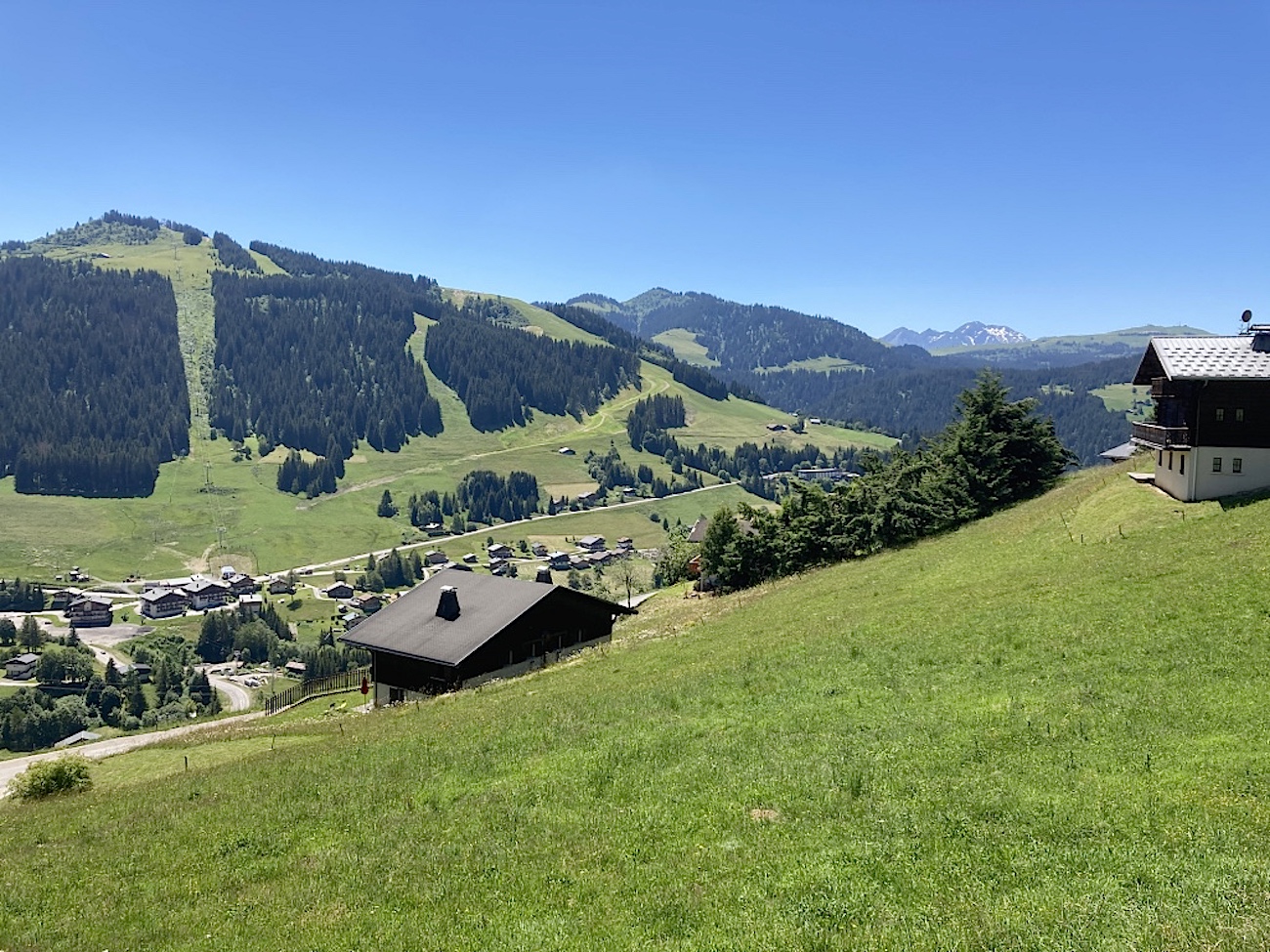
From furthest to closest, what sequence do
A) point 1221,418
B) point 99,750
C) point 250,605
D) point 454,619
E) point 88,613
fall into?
point 250,605
point 88,613
point 454,619
point 99,750
point 1221,418

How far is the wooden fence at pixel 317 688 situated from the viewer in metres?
57.1

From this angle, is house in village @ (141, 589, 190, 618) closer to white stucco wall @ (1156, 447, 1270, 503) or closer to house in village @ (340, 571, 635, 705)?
house in village @ (340, 571, 635, 705)

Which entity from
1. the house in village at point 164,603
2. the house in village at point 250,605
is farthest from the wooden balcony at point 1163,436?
the house in village at point 164,603

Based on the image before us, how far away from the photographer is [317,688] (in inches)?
2361

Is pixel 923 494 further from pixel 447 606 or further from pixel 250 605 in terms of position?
pixel 250 605

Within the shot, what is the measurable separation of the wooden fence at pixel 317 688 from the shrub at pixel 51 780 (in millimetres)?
27648

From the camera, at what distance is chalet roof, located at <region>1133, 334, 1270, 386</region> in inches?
1529

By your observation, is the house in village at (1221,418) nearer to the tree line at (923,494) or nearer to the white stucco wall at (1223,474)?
the white stucco wall at (1223,474)

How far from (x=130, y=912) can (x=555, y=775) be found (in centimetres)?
830

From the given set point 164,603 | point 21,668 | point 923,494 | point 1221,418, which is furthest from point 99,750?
point 164,603

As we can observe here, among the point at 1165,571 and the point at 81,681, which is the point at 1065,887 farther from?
the point at 81,681

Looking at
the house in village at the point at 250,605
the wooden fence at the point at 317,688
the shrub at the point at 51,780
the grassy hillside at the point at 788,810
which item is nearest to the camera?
the grassy hillside at the point at 788,810

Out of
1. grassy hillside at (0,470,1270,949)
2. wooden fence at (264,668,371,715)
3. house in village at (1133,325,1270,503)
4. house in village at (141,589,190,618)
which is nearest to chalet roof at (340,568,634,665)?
wooden fence at (264,668,371,715)

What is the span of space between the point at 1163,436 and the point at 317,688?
56.5 meters
